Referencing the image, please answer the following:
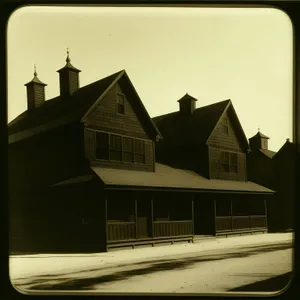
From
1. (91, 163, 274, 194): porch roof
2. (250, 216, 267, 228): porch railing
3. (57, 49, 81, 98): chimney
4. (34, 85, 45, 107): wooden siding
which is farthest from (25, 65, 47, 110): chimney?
(250, 216, 267, 228): porch railing

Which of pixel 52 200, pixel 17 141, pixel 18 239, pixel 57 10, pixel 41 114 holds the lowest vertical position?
pixel 18 239

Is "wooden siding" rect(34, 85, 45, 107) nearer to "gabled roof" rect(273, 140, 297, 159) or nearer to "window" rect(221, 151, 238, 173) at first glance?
"window" rect(221, 151, 238, 173)

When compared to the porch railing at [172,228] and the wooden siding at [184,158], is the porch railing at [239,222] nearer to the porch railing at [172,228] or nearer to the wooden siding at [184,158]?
the porch railing at [172,228]

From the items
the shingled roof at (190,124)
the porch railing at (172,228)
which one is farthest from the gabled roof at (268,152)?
the porch railing at (172,228)

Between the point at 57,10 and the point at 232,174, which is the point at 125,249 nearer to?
the point at 232,174

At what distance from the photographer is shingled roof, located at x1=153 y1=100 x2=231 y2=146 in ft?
18.6

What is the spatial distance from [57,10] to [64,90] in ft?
2.95

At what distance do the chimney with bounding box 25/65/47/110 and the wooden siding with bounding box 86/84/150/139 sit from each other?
101cm

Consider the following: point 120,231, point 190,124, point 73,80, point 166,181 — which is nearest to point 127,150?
point 166,181

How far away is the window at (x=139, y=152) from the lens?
21.4ft

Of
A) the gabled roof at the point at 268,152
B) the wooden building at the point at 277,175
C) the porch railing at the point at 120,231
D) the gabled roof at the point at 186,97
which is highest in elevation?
the gabled roof at the point at 186,97

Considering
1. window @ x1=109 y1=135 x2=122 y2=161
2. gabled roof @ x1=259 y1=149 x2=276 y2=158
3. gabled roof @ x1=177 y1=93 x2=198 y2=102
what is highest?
gabled roof @ x1=177 y1=93 x2=198 y2=102

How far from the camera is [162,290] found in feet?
15.9

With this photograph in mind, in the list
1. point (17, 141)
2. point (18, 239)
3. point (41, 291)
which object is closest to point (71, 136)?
point (17, 141)
